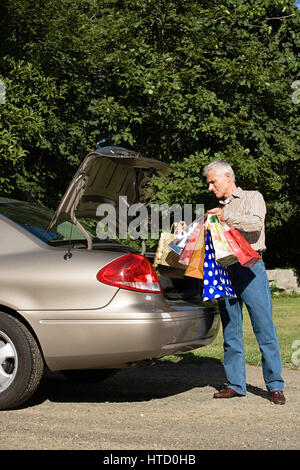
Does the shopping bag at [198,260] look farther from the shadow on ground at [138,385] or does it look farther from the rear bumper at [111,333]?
the shadow on ground at [138,385]

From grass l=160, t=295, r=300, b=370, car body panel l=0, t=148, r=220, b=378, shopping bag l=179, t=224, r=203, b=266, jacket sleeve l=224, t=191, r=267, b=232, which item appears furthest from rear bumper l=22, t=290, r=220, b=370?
grass l=160, t=295, r=300, b=370

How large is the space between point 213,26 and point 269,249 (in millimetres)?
8735

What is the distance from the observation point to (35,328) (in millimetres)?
4629

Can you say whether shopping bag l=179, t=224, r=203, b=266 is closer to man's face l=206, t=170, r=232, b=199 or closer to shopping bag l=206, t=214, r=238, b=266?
shopping bag l=206, t=214, r=238, b=266

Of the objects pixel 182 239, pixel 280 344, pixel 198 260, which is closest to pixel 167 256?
pixel 182 239

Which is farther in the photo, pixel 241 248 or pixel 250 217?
pixel 250 217

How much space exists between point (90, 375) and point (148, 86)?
280 inches

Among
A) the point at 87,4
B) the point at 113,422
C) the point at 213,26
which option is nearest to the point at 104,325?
the point at 113,422

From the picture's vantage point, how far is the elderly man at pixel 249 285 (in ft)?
16.7

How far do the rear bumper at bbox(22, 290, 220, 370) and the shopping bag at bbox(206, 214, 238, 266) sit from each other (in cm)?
58

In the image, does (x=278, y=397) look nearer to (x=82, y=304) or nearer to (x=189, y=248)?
(x=189, y=248)

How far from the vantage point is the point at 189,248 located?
5102 millimetres

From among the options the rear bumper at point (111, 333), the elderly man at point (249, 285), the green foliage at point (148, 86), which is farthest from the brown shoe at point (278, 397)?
the green foliage at point (148, 86)
